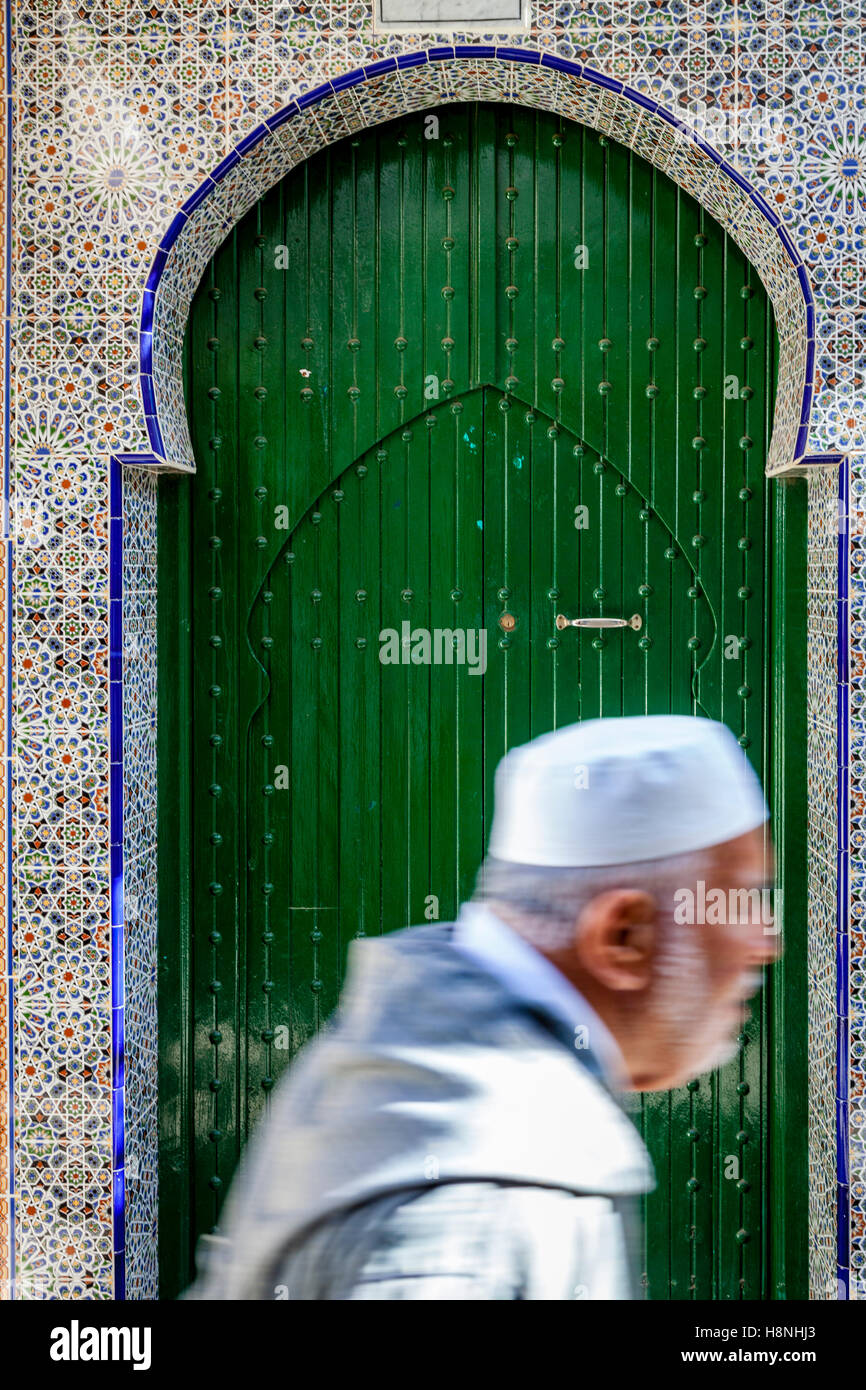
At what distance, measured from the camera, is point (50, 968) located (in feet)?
8.16

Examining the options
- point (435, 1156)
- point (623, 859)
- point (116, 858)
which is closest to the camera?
point (435, 1156)

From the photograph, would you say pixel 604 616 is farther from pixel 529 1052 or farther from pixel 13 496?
pixel 529 1052

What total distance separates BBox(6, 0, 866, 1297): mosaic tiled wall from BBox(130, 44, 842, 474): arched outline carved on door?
2 centimetres

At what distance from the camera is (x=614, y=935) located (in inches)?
45.5

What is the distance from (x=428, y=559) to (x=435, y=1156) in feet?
5.69

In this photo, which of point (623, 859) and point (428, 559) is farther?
point (428, 559)

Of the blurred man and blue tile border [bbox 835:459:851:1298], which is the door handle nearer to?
blue tile border [bbox 835:459:851:1298]

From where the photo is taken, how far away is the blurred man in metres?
1.03

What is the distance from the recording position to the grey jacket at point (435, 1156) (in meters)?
1.02

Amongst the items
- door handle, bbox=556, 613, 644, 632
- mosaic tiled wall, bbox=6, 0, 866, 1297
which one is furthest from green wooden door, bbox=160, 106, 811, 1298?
mosaic tiled wall, bbox=6, 0, 866, 1297

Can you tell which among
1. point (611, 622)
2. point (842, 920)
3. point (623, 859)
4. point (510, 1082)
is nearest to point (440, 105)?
point (611, 622)

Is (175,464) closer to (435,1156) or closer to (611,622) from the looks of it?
(611,622)

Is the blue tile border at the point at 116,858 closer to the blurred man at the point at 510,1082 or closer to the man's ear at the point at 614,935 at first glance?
the blurred man at the point at 510,1082

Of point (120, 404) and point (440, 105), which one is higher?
point (440, 105)
